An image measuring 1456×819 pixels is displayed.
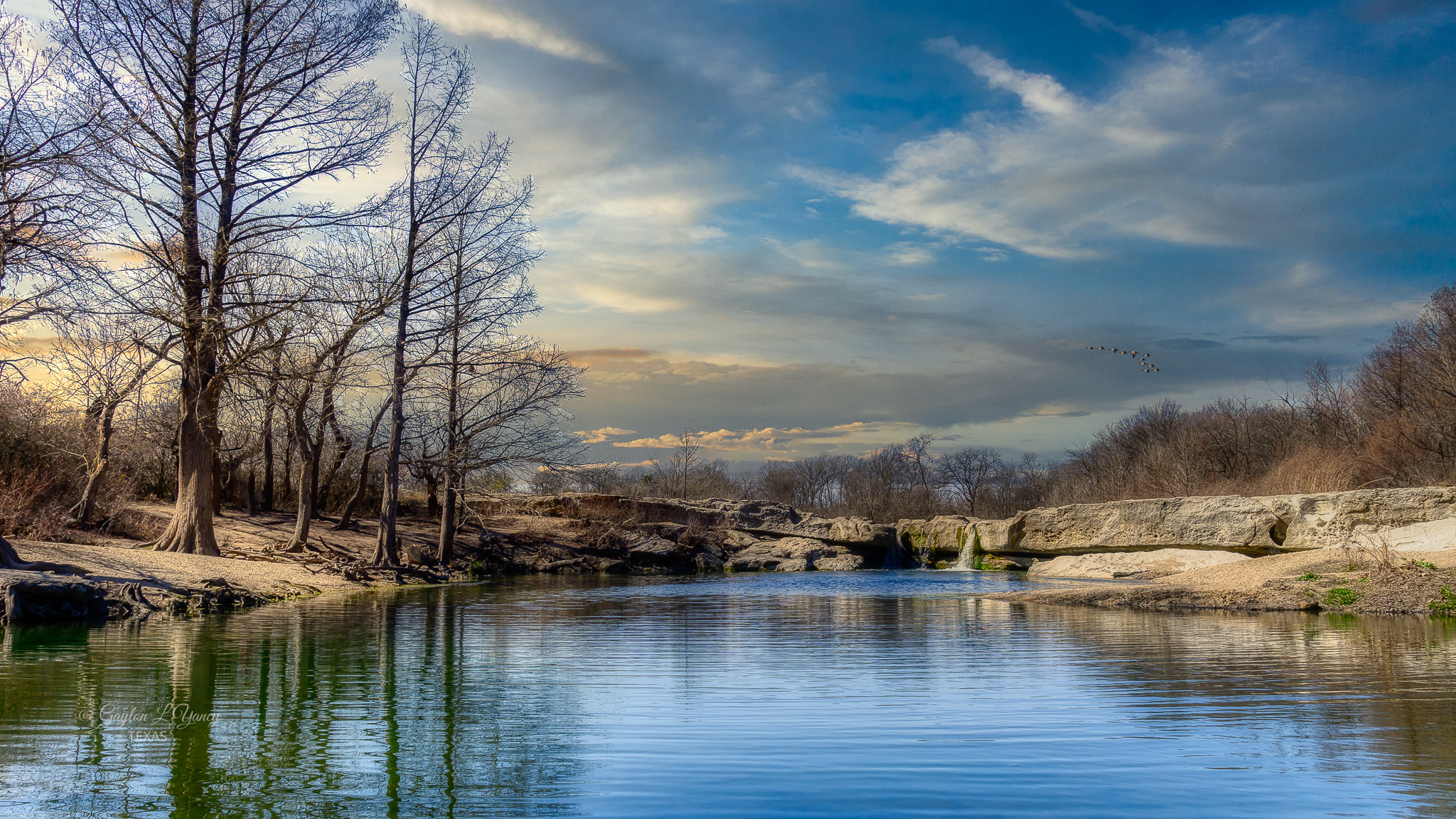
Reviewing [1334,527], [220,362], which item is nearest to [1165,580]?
[1334,527]

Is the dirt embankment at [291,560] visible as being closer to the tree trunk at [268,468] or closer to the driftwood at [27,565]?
the driftwood at [27,565]

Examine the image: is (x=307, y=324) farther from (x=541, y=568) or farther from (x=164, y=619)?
(x=541, y=568)

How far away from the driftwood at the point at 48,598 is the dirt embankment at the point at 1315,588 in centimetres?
1466

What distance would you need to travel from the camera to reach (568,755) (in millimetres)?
4793

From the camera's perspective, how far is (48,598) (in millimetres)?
11781

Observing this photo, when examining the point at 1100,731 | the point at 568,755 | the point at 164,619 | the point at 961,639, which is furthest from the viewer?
the point at 164,619

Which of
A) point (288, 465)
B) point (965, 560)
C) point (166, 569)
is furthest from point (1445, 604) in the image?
point (288, 465)

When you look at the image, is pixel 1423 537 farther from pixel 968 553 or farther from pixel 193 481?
pixel 193 481

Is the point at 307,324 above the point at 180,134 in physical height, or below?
below

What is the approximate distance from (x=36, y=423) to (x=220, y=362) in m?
7.01

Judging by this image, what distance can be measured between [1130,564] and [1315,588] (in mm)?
11387

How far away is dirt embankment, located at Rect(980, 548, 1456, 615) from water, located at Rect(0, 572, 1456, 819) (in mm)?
1967

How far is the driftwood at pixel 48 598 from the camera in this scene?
11.4 m

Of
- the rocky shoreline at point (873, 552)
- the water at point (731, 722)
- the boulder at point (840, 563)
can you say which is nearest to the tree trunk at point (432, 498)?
the rocky shoreline at point (873, 552)
